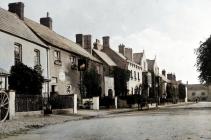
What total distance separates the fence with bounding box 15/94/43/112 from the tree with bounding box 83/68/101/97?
64.1ft

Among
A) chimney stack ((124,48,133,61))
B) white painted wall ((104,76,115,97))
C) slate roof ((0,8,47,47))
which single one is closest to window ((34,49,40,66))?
slate roof ((0,8,47,47))

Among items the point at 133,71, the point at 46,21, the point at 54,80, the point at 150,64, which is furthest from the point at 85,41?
the point at 150,64

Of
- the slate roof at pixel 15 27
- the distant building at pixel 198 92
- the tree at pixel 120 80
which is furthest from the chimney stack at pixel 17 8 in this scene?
the distant building at pixel 198 92

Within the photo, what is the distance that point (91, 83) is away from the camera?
162ft

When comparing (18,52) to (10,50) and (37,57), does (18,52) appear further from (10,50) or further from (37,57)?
(37,57)

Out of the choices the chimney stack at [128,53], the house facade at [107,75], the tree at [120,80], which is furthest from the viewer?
the chimney stack at [128,53]

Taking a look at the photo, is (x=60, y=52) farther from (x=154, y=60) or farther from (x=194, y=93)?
(x=194, y=93)

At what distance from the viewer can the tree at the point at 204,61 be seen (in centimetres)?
5144

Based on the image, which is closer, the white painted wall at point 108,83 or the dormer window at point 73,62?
the dormer window at point 73,62

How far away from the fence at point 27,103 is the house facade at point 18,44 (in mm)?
4066

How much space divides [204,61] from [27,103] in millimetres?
30050

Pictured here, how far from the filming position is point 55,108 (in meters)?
32.5

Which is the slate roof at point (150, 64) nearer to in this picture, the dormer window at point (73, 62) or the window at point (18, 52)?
the dormer window at point (73, 62)

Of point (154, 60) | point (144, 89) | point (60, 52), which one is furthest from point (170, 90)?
point (60, 52)
